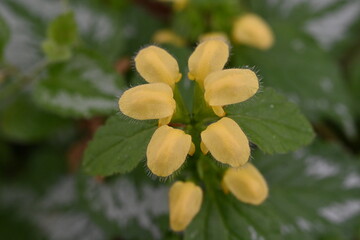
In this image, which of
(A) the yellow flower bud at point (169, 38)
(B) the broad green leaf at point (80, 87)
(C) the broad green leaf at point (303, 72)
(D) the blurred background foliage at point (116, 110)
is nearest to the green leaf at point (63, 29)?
(D) the blurred background foliage at point (116, 110)

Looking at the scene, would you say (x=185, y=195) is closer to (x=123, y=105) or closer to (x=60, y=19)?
(x=123, y=105)

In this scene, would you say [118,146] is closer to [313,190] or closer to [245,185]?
[245,185]

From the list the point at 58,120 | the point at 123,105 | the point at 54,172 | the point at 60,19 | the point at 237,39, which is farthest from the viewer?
the point at 54,172

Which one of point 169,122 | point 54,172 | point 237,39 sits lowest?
point 54,172

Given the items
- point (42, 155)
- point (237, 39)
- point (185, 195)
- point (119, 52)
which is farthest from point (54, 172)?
point (185, 195)

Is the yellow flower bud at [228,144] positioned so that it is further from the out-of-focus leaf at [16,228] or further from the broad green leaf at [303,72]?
the out-of-focus leaf at [16,228]
